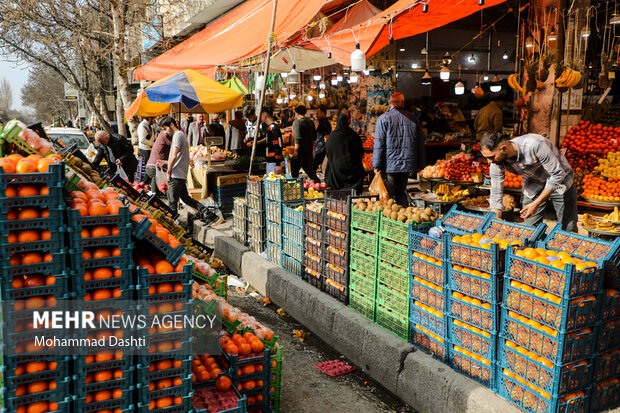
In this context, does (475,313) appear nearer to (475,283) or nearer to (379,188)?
(475,283)

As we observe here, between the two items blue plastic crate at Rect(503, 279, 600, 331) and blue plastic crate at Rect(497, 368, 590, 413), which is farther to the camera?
blue plastic crate at Rect(497, 368, 590, 413)

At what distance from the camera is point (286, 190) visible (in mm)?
7535

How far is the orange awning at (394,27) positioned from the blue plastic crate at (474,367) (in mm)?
4650

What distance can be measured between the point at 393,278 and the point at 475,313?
1.10 metres

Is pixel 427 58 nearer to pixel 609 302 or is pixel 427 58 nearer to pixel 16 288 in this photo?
pixel 609 302

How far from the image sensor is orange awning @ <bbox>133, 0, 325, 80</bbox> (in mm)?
10289

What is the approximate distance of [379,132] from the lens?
8328mm

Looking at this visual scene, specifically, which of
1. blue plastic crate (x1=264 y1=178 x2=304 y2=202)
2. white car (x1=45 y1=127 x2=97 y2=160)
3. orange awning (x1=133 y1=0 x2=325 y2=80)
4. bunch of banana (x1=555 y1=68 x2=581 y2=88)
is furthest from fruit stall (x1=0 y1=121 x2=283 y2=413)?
white car (x1=45 y1=127 x2=97 y2=160)

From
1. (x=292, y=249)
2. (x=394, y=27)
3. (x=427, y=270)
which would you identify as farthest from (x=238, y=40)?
(x=427, y=270)

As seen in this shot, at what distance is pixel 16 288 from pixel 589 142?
1006 cm

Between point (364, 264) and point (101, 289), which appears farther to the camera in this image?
point (364, 264)

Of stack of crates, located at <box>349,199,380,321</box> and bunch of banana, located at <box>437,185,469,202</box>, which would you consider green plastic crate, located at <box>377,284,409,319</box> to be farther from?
bunch of banana, located at <box>437,185,469,202</box>

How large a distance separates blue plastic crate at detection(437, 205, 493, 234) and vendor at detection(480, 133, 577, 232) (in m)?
0.38

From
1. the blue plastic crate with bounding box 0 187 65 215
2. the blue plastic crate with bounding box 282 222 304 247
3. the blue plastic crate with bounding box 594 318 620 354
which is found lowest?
the blue plastic crate with bounding box 594 318 620 354
